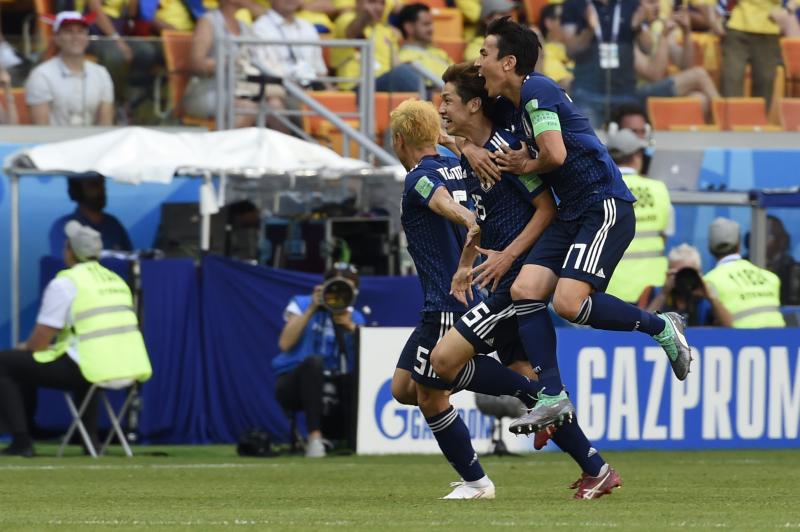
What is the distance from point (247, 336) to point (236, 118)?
266cm

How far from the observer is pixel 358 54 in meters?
16.8

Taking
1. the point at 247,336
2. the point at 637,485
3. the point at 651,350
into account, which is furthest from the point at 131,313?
the point at 637,485

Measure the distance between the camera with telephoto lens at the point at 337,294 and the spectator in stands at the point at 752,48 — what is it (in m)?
5.88

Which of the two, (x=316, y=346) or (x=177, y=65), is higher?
(x=177, y=65)

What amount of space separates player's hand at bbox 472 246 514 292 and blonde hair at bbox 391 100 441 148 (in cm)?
71

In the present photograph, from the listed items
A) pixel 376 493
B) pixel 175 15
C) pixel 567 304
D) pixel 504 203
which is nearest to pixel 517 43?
pixel 504 203

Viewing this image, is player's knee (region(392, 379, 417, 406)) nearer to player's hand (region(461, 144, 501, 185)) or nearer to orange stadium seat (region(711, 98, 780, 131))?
player's hand (region(461, 144, 501, 185))

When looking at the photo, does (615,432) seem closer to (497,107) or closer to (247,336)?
(247,336)

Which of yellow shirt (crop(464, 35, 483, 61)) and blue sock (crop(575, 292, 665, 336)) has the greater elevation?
yellow shirt (crop(464, 35, 483, 61))

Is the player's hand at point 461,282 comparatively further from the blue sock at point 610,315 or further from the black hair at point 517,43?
the black hair at point 517,43

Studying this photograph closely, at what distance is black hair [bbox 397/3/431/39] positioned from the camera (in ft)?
57.3

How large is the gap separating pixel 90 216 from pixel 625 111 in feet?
16.4

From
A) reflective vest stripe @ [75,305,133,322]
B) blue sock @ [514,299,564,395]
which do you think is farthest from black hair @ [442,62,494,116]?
reflective vest stripe @ [75,305,133,322]

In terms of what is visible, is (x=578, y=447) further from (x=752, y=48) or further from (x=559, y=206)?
(x=752, y=48)
